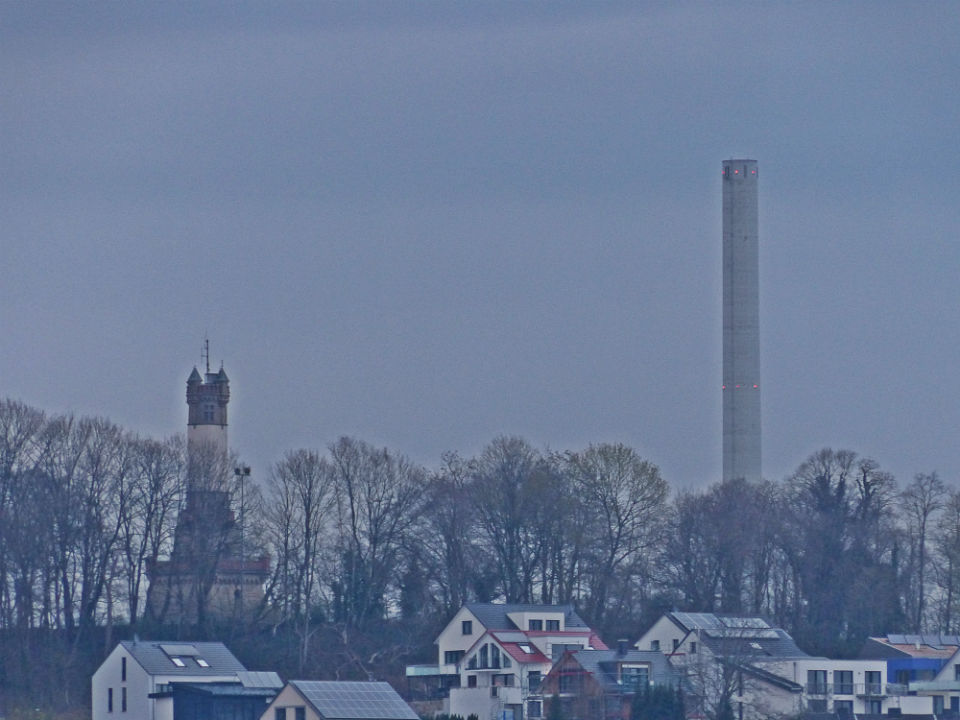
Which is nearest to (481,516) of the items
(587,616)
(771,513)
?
(587,616)

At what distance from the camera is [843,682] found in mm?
100188

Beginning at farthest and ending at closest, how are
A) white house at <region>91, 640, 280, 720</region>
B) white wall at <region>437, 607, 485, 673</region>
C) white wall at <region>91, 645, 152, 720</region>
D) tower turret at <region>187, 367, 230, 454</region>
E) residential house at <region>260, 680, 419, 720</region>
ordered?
1. tower turret at <region>187, 367, 230, 454</region>
2. white wall at <region>437, 607, 485, 673</region>
3. white wall at <region>91, 645, 152, 720</region>
4. white house at <region>91, 640, 280, 720</region>
5. residential house at <region>260, 680, 419, 720</region>

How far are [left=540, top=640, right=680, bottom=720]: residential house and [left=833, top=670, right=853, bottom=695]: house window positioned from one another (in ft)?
22.4

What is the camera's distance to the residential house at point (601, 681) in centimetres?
Answer: 9419

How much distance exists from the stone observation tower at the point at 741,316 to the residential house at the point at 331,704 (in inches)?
2223

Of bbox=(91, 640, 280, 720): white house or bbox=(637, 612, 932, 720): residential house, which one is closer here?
bbox=(91, 640, 280, 720): white house

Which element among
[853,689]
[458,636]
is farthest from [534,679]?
[853,689]

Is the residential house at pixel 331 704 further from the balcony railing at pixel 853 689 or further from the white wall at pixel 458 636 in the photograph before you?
the balcony railing at pixel 853 689

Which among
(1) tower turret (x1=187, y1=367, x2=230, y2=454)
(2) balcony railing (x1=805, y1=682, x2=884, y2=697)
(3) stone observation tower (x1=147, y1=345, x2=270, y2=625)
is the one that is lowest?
(2) balcony railing (x1=805, y1=682, x2=884, y2=697)

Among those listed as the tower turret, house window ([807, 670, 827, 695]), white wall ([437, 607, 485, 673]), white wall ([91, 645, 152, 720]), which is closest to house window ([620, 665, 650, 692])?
house window ([807, 670, 827, 695])

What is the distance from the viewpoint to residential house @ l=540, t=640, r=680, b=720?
9419cm

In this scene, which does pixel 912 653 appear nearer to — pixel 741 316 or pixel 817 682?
pixel 817 682

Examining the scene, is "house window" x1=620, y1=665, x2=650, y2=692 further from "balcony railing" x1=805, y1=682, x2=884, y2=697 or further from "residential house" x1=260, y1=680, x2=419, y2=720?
"residential house" x1=260, y1=680, x2=419, y2=720

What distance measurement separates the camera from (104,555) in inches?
4080
